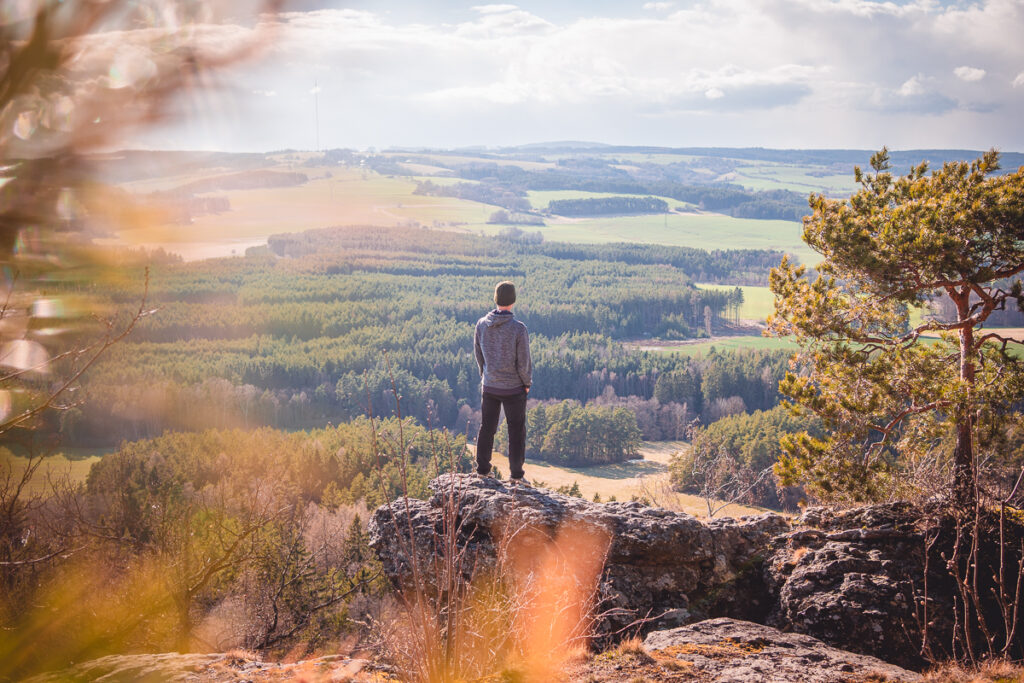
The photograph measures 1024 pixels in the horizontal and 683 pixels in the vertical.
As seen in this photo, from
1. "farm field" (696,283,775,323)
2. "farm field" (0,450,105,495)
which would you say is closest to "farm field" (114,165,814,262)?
"farm field" (696,283,775,323)

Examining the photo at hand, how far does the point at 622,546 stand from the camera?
6.78m

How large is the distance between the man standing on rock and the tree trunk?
4.30m

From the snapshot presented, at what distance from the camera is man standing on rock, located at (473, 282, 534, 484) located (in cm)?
757

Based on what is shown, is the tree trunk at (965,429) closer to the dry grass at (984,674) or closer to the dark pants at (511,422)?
the dry grass at (984,674)

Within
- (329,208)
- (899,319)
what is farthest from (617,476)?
(329,208)

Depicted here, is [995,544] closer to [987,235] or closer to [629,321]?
[987,235]

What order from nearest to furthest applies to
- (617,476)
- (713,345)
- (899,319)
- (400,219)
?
(899,319), (617,476), (713,345), (400,219)

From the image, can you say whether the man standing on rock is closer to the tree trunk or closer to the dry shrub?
the dry shrub

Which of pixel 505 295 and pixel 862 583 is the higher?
pixel 505 295

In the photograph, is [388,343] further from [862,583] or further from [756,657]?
[756,657]

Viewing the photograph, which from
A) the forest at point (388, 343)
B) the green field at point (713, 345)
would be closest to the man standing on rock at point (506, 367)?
the forest at point (388, 343)

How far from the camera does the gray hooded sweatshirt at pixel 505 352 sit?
7.56 meters

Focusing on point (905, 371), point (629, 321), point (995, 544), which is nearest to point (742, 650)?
point (995, 544)

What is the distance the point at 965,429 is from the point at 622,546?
4379mm
